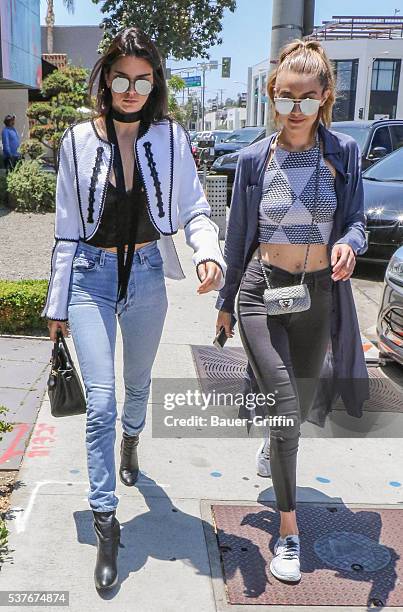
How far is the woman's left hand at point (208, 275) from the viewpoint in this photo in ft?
8.57

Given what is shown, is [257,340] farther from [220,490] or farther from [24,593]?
[24,593]

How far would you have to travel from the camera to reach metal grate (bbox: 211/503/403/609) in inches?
104

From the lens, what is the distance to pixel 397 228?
7.93 m

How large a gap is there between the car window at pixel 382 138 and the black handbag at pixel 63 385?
9.68 m

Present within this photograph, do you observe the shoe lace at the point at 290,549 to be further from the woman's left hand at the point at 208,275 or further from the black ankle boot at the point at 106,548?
the woman's left hand at the point at 208,275

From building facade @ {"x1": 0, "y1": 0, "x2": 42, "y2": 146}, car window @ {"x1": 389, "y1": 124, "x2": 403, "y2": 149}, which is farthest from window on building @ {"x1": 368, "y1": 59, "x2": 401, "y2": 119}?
car window @ {"x1": 389, "y1": 124, "x2": 403, "y2": 149}

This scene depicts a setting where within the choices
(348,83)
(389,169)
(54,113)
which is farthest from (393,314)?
(348,83)

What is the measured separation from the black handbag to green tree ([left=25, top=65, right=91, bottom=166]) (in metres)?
14.0

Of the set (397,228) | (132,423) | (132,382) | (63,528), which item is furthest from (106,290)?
(397,228)

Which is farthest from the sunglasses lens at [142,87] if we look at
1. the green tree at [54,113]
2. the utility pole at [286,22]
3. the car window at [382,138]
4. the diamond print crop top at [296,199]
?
the green tree at [54,113]

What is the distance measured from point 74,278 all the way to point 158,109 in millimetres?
812

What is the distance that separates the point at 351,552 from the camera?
2.94 m

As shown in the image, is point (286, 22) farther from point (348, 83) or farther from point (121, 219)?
point (348, 83)

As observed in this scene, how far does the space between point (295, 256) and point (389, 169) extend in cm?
675
